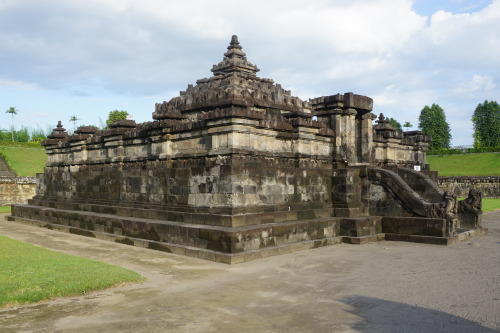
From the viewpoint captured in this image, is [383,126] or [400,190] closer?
[400,190]

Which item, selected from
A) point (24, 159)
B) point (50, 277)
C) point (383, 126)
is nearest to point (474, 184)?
point (383, 126)

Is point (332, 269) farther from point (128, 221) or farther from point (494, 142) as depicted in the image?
point (494, 142)

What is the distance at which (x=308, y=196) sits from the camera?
37.9 feet

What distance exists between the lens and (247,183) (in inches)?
388

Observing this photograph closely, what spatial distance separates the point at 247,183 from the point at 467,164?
49.7 m

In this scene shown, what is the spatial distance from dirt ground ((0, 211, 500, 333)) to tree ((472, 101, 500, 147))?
7194cm

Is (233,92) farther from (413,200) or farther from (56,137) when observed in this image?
(56,137)

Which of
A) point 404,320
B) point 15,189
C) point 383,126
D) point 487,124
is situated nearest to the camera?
point 404,320

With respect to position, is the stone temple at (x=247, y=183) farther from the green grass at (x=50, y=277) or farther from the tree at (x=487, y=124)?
the tree at (x=487, y=124)

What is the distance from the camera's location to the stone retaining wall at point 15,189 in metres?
27.2

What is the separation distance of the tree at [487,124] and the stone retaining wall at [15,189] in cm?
6743

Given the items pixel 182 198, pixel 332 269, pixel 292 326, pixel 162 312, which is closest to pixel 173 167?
pixel 182 198

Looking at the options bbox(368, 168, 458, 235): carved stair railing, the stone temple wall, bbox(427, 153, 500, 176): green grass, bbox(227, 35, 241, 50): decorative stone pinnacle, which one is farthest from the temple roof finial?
bbox(427, 153, 500, 176): green grass

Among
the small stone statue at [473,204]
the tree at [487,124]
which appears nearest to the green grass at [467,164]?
the tree at [487,124]
